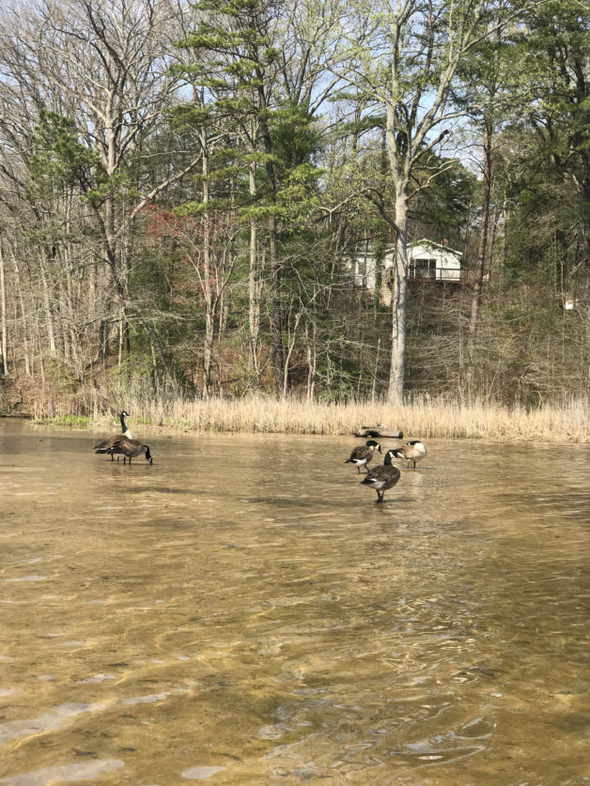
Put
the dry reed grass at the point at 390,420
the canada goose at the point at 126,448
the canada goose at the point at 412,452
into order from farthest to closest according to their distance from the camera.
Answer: the dry reed grass at the point at 390,420, the canada goose at the point at 412,452, the canada goose at the point at 126,448

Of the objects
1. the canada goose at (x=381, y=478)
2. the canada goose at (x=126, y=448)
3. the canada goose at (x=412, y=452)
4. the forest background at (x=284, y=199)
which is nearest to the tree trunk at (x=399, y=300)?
the forest background at (x=284, y=199)

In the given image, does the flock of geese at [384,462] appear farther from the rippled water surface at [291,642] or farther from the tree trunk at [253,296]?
the tree trunk at [253,296]

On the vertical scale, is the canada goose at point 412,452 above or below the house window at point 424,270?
below

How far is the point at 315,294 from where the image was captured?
120 feet

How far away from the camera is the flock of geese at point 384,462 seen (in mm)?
10671

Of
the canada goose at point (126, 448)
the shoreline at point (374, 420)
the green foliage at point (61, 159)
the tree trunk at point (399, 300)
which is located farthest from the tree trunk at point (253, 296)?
the canada goose at point (126, 448)

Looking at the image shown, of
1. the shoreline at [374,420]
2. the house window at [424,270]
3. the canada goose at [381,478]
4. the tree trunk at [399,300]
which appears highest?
the house window at [424,270]

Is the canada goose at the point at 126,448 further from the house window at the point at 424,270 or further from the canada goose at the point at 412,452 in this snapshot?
the house window at the point at 424,270

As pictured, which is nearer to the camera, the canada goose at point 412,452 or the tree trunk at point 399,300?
the canada goose at point 412,452

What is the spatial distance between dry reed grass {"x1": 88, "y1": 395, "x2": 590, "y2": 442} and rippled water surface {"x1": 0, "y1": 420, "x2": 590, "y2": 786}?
42.9ft

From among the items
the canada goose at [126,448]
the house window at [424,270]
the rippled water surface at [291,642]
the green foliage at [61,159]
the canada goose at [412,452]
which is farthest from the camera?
the house window at [424,270]

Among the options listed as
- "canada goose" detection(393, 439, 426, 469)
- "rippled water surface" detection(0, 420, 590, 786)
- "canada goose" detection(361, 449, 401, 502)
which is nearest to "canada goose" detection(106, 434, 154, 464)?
"rippled water surface" detection(0, 420, 590, 786)

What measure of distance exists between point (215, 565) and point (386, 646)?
2.38 metres

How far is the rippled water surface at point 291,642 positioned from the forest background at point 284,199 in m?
21.2
